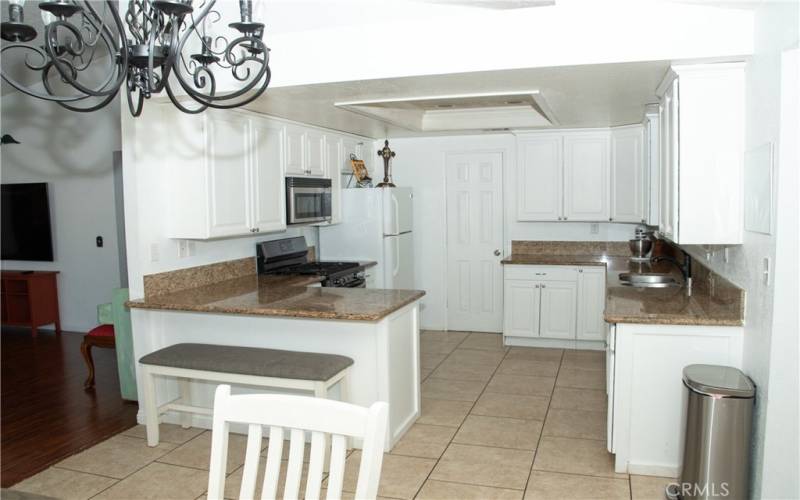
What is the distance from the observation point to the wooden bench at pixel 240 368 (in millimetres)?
3277

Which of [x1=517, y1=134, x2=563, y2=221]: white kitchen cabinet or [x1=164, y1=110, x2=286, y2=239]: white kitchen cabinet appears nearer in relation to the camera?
[x1=164, y1=110, x2=286, y2=239]: white kitchen cabinet

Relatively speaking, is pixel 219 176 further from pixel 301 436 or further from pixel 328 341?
pixel 301 436

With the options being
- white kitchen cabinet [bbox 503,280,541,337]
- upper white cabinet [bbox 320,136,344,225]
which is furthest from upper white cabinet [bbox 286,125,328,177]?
white kitchen cabinet [bbox 503,280,541,337]

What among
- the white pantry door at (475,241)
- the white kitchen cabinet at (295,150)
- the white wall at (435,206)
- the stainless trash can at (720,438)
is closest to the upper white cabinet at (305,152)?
the white kitchen cabinet at (295,150)

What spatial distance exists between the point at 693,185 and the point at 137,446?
3.32 m

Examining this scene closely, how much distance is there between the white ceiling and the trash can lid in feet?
4.66

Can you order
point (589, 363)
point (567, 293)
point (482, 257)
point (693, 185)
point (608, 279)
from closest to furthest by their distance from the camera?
1. point (693, 185)
2. point (608, 279)
3. point (589, 363)
4. point (567, 293)
5. point (482, 257)

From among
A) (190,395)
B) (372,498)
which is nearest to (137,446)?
(190,395)

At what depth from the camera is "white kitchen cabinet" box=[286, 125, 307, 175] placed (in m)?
4.93

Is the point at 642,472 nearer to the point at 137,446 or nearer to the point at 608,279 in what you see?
the point at 608,279

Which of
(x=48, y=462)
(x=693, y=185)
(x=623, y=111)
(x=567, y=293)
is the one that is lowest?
(x=48, y=462)

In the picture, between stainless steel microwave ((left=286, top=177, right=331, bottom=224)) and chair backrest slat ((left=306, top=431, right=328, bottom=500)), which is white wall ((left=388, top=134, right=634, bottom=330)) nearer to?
stainless steel microwave ((left=286, top=177, right=331, bottom=224))

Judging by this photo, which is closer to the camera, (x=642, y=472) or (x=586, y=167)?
(x=642, y=472)

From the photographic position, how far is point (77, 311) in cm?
701
